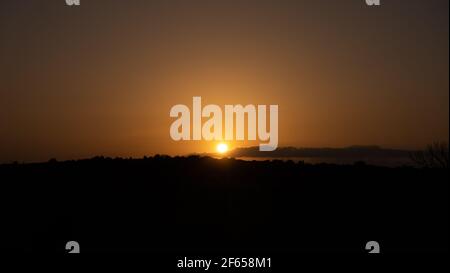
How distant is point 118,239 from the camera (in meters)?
15.4

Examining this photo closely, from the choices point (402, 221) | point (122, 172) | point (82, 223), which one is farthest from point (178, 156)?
point (402, 221)

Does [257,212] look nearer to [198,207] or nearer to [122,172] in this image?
[198,207]

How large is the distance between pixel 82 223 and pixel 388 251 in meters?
8.78

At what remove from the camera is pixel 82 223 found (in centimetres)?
1645

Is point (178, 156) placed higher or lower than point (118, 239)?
higher

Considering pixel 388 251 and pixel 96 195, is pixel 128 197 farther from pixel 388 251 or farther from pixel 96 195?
pixel 388 251

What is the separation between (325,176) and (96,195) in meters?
8.38

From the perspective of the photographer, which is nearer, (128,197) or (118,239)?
(118,239)
